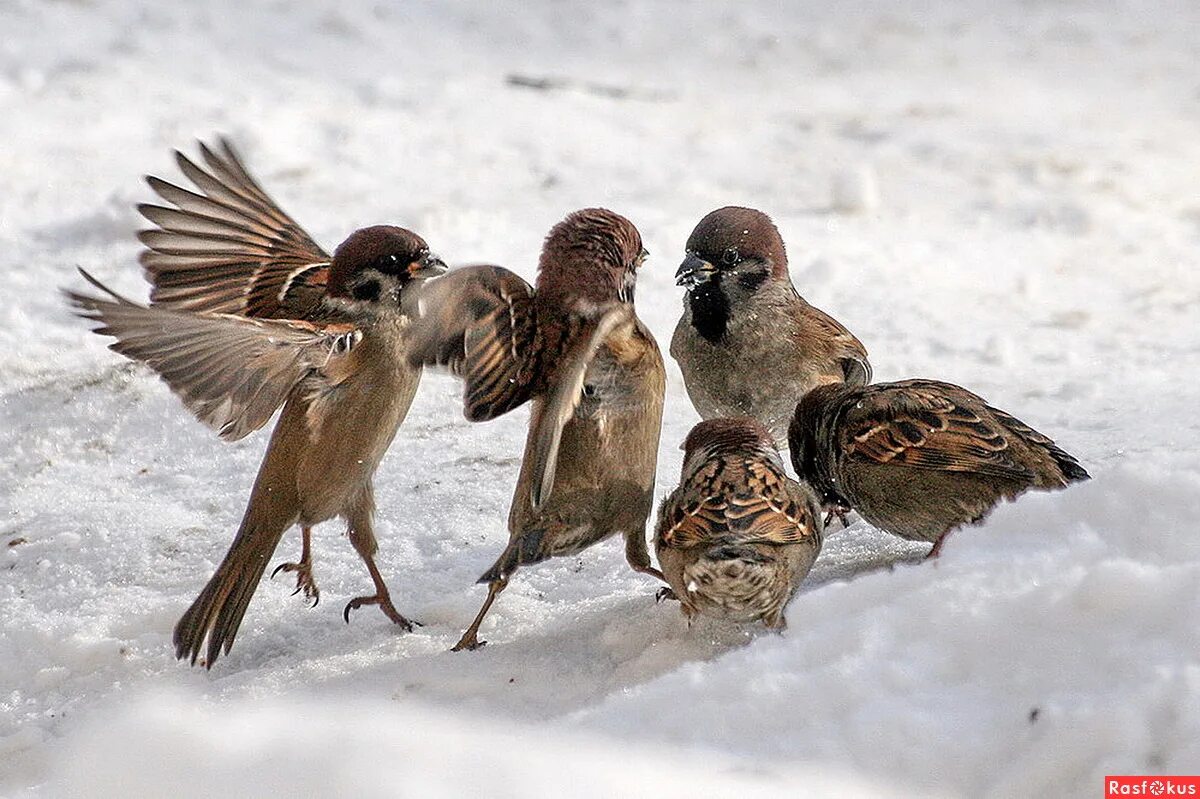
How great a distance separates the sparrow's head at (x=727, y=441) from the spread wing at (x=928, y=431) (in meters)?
0.26

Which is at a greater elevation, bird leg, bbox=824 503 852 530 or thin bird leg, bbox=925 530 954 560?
thin bird leg, bbox=925 530 954 560

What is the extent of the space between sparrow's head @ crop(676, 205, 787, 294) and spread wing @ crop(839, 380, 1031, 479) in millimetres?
835

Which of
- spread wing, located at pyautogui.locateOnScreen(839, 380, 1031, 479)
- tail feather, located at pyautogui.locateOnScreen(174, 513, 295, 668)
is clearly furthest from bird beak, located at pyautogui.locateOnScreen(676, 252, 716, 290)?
tail feather, located at pyautogui.locateOnScreen(174, 513, 295, 668)

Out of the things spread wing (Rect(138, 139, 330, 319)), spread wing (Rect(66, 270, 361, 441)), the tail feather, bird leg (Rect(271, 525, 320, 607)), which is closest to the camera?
spread wing (Rect(66, 270, 361, 441))

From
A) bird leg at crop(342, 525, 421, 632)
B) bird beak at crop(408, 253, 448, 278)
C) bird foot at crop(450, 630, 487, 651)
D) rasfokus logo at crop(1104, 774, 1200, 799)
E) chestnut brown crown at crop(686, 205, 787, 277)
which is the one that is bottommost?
bird foot at crop(450, 630, 487, 651)

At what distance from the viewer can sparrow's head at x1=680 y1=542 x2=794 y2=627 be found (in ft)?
12.3

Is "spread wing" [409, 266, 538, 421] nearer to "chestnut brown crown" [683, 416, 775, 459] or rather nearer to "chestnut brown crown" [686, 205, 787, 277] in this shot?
"chestnut brown crown" [683, 416, 775, 459]

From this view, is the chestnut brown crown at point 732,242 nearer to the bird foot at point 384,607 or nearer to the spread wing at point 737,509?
the spread wing at point 737,509

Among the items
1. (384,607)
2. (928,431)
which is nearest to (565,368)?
(384,607)

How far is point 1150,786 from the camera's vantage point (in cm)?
255

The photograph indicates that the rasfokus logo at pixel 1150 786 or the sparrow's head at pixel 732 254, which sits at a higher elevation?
the sparrow's head at pixel 732 254

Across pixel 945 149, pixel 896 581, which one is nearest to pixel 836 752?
pixel 896 581

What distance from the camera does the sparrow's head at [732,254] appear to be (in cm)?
508

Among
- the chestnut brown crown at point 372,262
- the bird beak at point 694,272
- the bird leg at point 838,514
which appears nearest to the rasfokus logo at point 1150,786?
the bird leg at point 838,514
